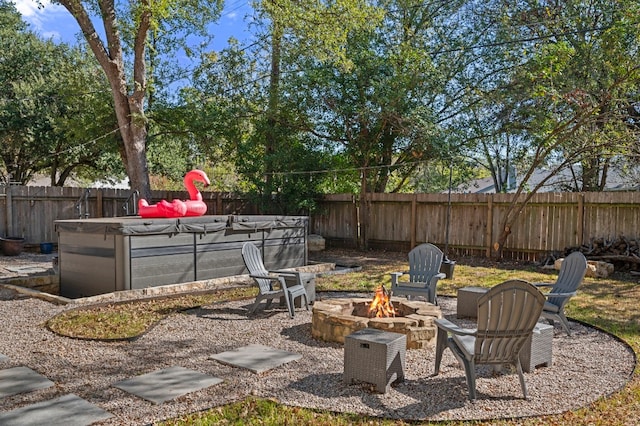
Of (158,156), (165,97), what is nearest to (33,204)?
(165,97)

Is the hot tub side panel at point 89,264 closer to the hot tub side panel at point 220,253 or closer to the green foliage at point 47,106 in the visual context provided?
the hot tub side panel at point 220,253

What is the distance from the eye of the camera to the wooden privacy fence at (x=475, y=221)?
31.7ft

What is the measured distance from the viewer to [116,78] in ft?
40.4

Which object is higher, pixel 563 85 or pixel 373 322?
pixel 563 85

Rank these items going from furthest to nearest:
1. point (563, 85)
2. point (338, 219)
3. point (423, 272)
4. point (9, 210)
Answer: point (338, 219)
point (9, 210)
point (563, 85)
point (423, 272)

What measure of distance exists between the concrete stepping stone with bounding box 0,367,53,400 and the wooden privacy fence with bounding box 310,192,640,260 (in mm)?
9374

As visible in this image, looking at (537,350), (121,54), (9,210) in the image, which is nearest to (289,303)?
(537,350)

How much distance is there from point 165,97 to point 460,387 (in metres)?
13.5

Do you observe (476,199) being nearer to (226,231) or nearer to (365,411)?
(226,231)

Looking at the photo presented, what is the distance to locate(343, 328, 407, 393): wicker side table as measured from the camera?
3539 millimetres

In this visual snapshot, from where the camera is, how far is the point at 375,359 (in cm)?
355

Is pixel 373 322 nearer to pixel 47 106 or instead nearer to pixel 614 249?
pixel 614 249

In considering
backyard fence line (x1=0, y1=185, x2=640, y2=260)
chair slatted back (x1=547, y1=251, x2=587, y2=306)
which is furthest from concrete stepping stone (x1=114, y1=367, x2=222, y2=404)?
backyard fence line (x1=0, y1=185, x2=640, y2=260)

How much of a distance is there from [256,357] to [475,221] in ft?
27.2
